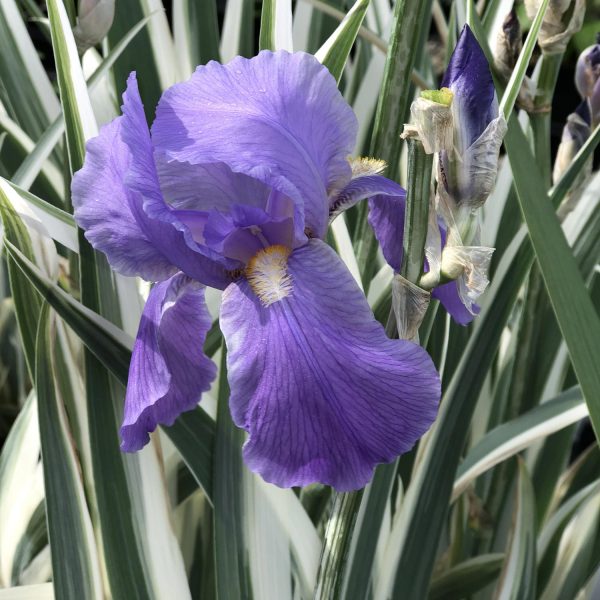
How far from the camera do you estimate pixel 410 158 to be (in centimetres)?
38

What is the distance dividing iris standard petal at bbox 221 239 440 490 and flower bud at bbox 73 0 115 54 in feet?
1.29

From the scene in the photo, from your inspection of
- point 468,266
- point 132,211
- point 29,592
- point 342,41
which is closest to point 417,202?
point 468,266

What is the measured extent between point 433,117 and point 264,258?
0.38ft

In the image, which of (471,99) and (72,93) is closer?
(471,99)

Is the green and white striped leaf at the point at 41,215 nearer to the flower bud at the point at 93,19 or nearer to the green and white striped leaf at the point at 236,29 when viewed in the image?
the flower bud at the point at 93,19

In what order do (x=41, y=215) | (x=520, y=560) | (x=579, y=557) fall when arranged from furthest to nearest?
(x=579, y=557) < (x=520, y=560) < (x=41, y=215)

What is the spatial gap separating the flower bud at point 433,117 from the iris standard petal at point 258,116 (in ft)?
0.18

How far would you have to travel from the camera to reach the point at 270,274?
1.32 feet

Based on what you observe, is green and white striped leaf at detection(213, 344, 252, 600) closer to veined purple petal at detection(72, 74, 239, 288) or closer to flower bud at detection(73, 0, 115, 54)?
veined purple petal at detection(72, 74, 239, 288)

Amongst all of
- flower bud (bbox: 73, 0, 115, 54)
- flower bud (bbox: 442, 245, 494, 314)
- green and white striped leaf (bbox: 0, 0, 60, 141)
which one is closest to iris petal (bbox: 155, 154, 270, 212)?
flower bud (bbox: 442, 245, 494, 314)

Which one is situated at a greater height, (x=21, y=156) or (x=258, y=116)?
(x=21, y=156)

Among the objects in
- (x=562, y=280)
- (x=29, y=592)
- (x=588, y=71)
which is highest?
(x=588, y=71)

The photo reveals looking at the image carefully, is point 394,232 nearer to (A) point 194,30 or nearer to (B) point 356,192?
(B) point 356,192

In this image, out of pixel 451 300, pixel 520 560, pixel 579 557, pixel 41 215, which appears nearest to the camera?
pixel 451 300
